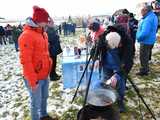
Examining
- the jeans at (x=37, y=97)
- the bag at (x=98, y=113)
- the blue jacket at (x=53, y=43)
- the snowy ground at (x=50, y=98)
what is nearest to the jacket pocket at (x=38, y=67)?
the jeans at (x=37, y=97)

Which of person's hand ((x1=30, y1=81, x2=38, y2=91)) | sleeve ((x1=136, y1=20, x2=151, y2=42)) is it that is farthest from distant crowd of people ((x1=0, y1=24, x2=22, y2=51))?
person's hand ((x1=30, y1=81, x2=38, y2=91))

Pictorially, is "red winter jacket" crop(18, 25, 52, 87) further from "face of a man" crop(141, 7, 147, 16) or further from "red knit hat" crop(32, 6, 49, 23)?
"face of a man" crop(141, 7, 147, 16)

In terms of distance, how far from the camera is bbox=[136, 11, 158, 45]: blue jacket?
6242 millimetres

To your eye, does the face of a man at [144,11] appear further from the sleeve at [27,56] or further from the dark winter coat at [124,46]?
the sleeve at [27,56]

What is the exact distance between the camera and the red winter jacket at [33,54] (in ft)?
12.1

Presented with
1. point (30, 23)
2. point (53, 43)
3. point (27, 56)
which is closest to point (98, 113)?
point (27, 56)

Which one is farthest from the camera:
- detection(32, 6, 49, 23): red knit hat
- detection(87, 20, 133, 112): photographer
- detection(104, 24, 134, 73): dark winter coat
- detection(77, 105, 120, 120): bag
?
detection(104, 24, 134, 73): dark winter coat

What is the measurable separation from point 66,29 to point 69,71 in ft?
62.2

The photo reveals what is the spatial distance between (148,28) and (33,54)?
11.2 feet

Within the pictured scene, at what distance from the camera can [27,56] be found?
3.68 metres

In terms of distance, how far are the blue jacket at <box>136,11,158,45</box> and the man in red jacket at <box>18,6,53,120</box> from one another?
3.00 meters

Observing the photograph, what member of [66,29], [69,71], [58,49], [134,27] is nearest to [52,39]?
[58,49]

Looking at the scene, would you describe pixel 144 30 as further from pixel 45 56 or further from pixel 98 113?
pixel 98 113

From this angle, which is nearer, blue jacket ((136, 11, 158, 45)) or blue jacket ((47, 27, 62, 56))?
blue jacket ((136, 11, 158, 45))
